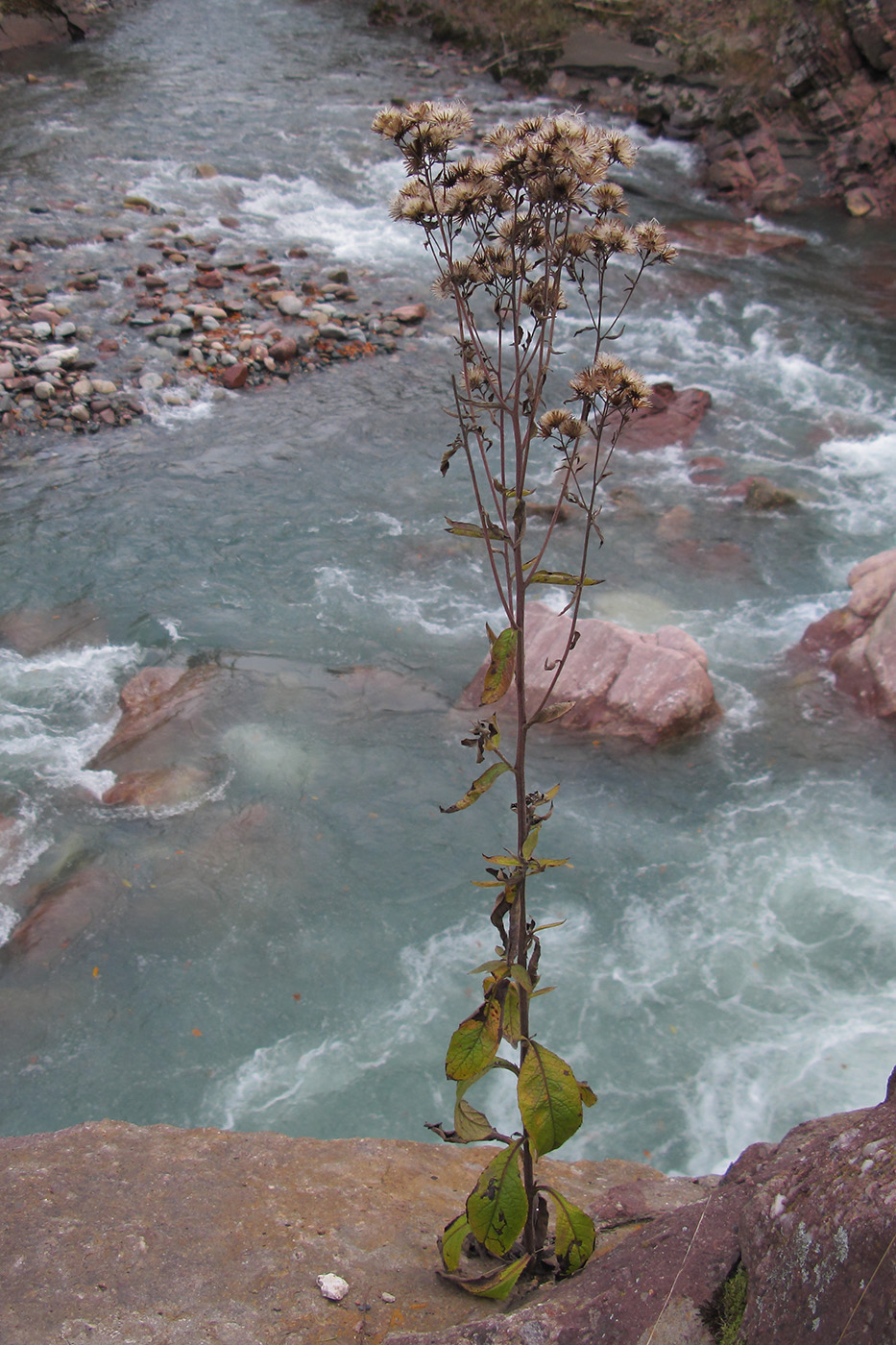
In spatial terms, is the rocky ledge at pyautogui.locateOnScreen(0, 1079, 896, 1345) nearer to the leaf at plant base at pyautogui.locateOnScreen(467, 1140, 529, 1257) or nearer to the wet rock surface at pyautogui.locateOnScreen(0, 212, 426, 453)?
the leaf at plant base at pyautogui.locateOnScreen(467, 1140, 529, 1257)

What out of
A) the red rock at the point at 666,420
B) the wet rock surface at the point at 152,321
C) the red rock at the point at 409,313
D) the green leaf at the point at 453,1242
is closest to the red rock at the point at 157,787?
the green leaf at the point at 453,1242

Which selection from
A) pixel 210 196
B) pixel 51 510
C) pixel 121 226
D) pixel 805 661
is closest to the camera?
pixel 805 661

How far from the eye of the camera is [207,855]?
6496mm

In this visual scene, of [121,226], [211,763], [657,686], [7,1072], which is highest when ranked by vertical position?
[121,226]

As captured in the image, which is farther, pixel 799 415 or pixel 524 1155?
pixel 799 415

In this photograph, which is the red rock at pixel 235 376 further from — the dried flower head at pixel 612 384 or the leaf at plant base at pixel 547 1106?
the leaf at plant base at pixel 547 1106

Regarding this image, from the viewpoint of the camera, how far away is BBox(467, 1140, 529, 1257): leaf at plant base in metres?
2.64

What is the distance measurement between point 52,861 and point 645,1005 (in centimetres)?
402

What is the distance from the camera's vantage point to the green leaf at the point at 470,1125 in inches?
110

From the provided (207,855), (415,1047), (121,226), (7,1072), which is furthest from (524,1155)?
(121,226)

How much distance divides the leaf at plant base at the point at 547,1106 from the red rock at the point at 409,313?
12804mm

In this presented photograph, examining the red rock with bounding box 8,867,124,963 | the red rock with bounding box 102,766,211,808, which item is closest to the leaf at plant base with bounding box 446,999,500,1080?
the red rock with bounding box 8,867,124,963

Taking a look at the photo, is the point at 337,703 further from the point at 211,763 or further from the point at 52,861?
the point at 52,861

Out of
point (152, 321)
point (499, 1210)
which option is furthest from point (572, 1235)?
point (152, 321)
